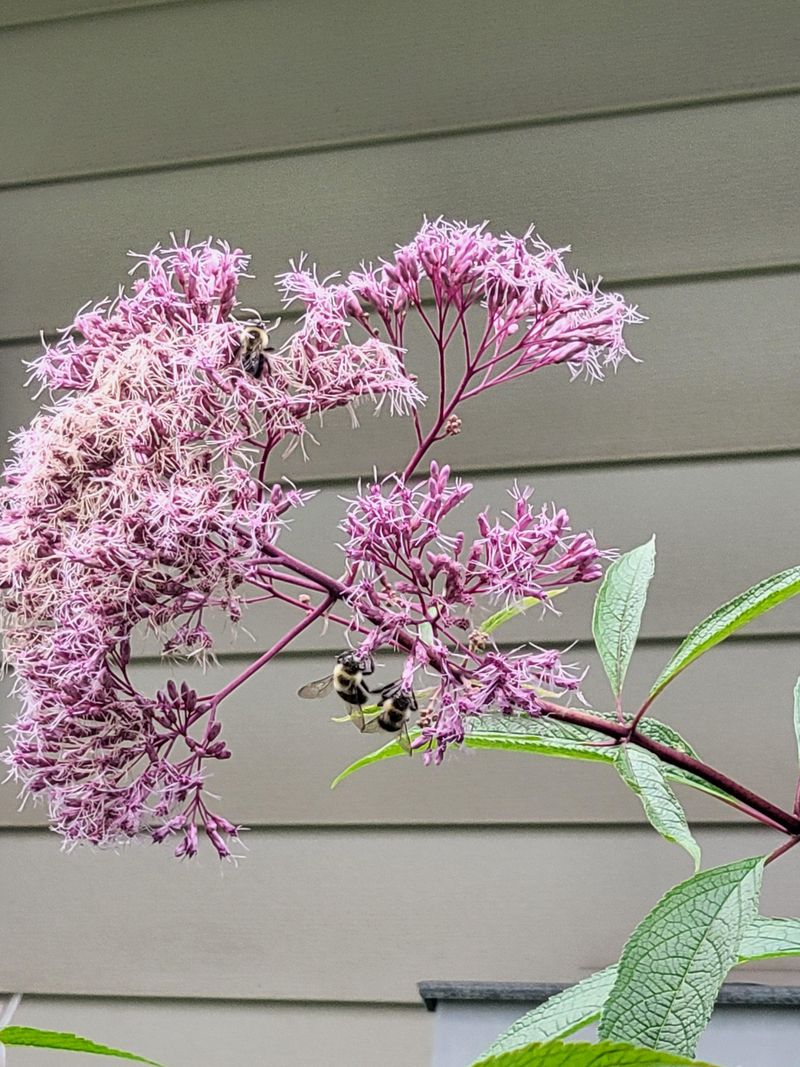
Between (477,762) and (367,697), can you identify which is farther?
(477,762)

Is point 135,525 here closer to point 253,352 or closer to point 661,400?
point 253,352

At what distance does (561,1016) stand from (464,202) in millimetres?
908

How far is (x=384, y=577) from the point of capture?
39 cm

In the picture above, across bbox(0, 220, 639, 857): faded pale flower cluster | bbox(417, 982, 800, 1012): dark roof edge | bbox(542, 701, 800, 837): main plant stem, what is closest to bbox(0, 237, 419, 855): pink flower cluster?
Answer: bbox(0, 220, 639, 857): faded pale flower cluster

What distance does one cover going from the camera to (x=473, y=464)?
3.67 feet

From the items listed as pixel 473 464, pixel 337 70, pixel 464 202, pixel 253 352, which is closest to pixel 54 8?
pixel 337 70

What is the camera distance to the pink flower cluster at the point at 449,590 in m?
0.37

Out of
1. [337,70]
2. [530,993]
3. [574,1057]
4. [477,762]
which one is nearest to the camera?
[574,1057]

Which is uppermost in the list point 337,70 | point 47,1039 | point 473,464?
point 337,70

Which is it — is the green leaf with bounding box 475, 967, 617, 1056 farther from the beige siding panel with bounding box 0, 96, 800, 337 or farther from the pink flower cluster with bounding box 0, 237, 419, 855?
the beige siding panel with bounding box 0, 96, 800, 337

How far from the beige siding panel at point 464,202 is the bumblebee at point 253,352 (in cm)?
78

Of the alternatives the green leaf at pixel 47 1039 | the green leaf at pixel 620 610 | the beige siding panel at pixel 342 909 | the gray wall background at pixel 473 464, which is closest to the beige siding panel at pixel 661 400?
the gray wall background at pixel 473 464

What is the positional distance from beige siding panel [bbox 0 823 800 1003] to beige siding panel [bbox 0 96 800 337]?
547 mm

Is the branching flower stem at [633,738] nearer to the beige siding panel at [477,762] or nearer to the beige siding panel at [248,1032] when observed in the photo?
the beige siding panel at [477,762]
